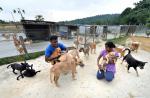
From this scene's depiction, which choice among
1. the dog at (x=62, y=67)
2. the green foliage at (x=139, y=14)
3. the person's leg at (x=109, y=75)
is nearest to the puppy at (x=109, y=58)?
the person's leg at (x=109, y=75)

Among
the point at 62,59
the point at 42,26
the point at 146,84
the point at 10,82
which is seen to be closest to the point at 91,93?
the point at 62,59

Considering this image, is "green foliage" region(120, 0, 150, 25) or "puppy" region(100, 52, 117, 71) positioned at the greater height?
"green foliage" region(120, 0, 150, 25)

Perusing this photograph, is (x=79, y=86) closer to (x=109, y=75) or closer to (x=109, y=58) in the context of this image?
(x=109, y=75)

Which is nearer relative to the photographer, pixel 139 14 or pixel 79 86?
pixel 79 86

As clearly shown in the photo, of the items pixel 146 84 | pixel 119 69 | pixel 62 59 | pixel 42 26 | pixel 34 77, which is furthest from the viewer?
pixel 42 26

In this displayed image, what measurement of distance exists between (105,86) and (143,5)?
124 feet

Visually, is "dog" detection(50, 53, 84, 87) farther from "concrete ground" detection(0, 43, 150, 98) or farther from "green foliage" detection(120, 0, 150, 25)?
"green foliage" detection(120, 0, 150, 25)

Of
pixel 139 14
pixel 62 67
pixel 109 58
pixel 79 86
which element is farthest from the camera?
pixel 139 14

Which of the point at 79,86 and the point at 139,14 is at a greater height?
the point at 139,14

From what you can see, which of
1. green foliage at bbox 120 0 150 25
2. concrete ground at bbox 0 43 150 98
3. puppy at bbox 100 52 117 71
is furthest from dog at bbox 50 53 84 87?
green foliage at bbox 120 0 150 25

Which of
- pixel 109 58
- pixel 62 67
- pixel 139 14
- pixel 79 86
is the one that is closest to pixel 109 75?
pixel 109 58

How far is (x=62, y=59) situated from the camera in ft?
10.9

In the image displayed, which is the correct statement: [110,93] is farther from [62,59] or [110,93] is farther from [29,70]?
[29,70]

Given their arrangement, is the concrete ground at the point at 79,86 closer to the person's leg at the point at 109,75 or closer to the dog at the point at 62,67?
the person's leg at the point at 109,75
